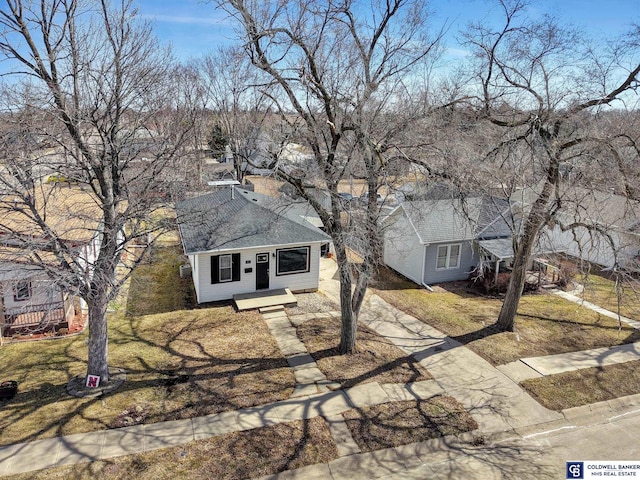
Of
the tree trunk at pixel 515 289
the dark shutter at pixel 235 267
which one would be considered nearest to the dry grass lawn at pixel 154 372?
the dark shutter at pixel 235 267

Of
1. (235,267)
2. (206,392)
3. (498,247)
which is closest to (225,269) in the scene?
(235,267)

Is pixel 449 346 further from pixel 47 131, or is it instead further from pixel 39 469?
pixel 47 131

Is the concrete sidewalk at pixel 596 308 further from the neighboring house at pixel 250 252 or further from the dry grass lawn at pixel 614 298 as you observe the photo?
the neighboring house at pixel 250 252

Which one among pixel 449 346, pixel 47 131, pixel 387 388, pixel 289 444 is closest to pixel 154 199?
pixel 47 131

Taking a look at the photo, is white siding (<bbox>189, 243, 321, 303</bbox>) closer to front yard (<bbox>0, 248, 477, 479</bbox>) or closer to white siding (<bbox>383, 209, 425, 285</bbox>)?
A: front yard (<bbox>0, 248, 477, 479</bbox>)

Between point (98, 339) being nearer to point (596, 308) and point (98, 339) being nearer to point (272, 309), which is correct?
point (272, 309)

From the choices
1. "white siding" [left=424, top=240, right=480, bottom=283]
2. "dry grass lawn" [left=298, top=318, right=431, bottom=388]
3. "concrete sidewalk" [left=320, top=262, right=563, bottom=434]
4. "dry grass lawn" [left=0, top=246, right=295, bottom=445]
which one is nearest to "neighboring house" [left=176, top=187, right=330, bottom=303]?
"dry grass lawn" [left=0, top=246, right=295, bottom=445]

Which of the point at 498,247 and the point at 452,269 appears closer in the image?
the point at 498,247
